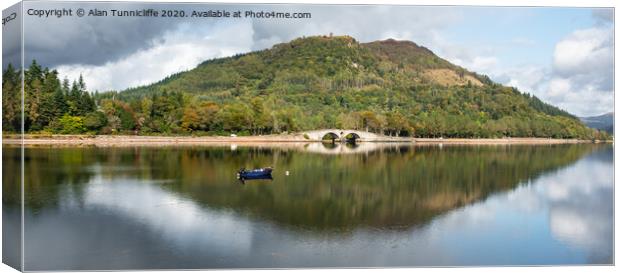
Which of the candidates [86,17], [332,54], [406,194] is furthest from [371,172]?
[332,54]

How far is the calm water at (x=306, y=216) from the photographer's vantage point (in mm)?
11438

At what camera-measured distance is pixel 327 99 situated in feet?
198

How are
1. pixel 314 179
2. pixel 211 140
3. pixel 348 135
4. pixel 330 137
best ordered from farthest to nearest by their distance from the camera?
pixel 330 137, pixel 348 135, pixel 211 140, pixel 314 179

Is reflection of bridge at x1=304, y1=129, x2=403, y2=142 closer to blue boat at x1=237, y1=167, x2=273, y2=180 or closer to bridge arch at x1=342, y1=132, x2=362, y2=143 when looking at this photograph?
bridge arch at x1=342, y1=132, x2=362, y2=143

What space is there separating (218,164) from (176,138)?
1736 cm

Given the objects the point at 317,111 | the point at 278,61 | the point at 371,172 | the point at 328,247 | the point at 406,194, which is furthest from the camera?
the point at 317,111

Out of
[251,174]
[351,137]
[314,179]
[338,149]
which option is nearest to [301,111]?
[351,137]

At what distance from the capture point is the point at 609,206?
1195 cm

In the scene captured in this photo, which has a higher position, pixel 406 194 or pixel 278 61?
pixel 278 61

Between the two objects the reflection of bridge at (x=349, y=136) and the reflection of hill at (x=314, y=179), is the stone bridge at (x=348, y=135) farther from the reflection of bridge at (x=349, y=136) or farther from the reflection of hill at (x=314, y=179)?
the reflection of hill at (x=314, y=179)

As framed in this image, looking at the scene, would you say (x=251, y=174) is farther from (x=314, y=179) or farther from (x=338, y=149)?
(x=338, y=149)

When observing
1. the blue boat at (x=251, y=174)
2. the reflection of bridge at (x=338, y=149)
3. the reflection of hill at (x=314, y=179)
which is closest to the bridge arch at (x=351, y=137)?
the reflection of bridge at (x=338, y=149)

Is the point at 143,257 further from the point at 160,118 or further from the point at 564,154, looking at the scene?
the point at 160,118

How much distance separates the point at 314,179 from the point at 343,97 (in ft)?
131
